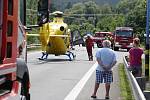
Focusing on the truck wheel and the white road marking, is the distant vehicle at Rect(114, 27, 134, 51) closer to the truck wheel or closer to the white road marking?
the white road marking

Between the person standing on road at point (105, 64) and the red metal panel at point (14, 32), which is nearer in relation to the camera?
the red metal panel at point (14, 32)

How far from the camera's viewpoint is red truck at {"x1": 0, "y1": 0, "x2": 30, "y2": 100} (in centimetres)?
682

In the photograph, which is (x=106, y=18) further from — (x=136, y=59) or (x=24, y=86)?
(x=24, y=86)

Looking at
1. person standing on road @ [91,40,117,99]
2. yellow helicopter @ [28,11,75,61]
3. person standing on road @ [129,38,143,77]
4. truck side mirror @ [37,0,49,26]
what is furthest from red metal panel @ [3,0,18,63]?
yellow helicopter @ [28,11,75,61]

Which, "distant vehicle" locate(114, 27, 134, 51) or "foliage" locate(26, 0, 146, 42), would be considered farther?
"distant vehicle" locate(114, 27, 134, 51)

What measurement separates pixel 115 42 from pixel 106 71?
41.5 metres

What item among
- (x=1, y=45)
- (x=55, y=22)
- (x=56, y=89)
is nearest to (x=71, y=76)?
(x=56, y=89)

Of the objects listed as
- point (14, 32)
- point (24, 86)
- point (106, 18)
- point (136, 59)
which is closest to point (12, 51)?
point (14, 32)

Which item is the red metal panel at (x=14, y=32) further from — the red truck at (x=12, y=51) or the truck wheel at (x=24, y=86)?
the truck wheel at (x=24, y=86)

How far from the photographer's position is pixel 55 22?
33.4 m

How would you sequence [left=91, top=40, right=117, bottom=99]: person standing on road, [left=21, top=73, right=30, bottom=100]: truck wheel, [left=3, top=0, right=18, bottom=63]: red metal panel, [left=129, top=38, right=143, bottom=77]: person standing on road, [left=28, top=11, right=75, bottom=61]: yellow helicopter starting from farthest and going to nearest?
1. [left=28, top=11, right=75, bottom=61]: yellow helicopter
2. [left=129, top=38, right=143, bottom=77]: person standing on road
3. [left=91, top=40, right=117, bottom=99]: person standing on road
4. [left=21, top=73, right=30, bottom=100]: truck wheel
5. [left=3, top=0, right=18, bottom=63]: red metal panel

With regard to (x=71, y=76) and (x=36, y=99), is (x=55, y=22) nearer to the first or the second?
(x=71, y=76)

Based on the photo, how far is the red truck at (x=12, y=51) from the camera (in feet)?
22.4

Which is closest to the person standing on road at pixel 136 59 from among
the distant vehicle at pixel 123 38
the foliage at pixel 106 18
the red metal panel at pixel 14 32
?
the foliage at pixel 106 18
